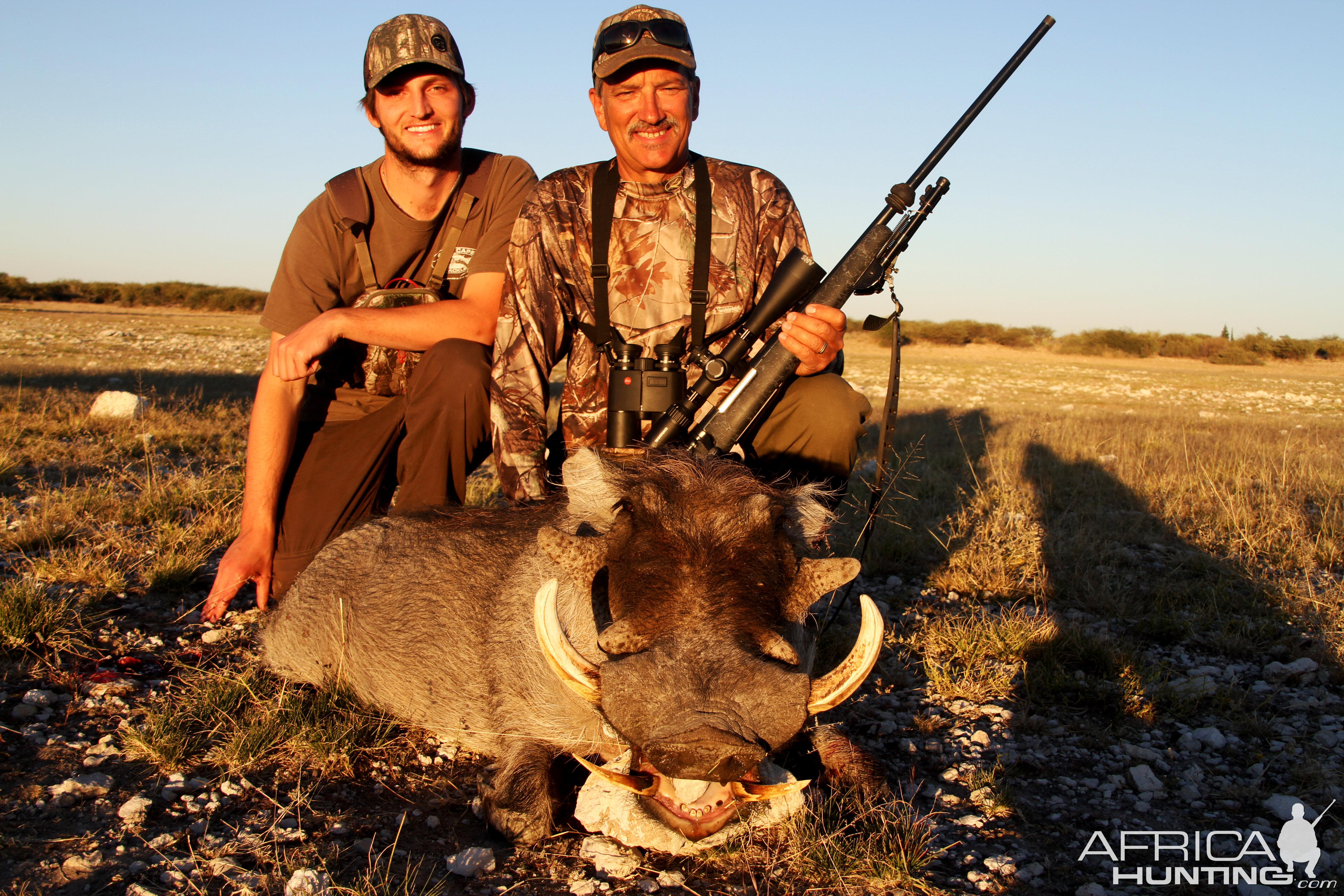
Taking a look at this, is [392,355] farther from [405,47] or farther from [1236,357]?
[1236,357]

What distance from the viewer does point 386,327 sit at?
434 cm

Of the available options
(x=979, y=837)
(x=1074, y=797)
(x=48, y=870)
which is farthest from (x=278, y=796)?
(x=1074, y=797)

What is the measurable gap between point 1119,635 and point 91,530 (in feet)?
18.0

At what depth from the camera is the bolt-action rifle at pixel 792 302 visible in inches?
149

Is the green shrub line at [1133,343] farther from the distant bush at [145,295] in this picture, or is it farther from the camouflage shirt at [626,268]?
the distant bush at [145,295]

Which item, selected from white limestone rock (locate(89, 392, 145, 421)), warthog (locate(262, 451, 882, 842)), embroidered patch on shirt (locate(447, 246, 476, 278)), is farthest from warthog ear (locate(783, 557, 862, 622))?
white limestone rock (locate(89, 392, 145, 421))

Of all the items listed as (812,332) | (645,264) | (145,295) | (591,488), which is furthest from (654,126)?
(145,295)

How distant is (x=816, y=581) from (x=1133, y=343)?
4180cm

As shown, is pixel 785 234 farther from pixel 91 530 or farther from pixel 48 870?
pixel 91 530

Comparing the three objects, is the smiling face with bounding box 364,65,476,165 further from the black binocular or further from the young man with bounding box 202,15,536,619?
the black binocular

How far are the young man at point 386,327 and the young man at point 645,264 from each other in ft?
0.97

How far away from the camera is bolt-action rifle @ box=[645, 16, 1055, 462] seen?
3.78 metres

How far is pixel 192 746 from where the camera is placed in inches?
114

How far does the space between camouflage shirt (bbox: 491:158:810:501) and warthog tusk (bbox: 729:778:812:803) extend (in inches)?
92.1
